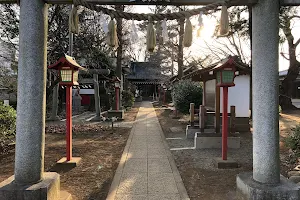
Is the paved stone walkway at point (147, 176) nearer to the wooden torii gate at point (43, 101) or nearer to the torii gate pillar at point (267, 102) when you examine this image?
the wooden torii gate at point (43, 101)

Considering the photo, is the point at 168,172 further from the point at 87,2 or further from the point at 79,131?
the point at 79,131

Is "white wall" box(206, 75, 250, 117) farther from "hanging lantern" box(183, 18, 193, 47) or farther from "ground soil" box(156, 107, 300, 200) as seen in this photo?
"hanging lantern" box(183, 18, 193, 47)

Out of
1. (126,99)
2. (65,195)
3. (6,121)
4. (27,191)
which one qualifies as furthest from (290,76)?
(27,191)

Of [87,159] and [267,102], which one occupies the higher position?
[267,102]

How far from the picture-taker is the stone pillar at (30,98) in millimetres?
3822

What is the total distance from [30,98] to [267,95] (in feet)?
12.3

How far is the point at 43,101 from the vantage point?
13.2ft

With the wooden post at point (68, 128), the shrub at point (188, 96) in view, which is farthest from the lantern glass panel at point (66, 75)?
the shrub at point (188, 96)

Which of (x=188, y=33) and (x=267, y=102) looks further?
(x=188, y=33)

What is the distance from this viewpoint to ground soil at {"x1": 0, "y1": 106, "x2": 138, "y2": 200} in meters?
5.04

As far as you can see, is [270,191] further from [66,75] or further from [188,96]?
[188,96]

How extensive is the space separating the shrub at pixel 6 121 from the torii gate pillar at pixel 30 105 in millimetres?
3666

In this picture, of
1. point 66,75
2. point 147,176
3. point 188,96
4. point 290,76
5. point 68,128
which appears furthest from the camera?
point 290,76

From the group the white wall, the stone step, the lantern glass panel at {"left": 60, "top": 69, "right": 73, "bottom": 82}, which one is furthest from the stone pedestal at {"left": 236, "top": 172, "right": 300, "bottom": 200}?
the white wall
